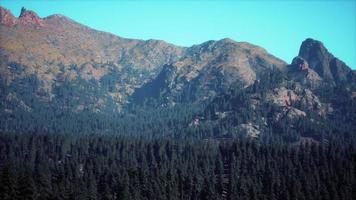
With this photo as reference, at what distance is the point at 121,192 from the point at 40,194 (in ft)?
102

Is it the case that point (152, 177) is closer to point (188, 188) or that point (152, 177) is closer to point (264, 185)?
point (188, 188)

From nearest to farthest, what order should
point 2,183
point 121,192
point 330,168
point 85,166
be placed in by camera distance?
1. point 2,183
2. point 121,192
3. point 330,168
4. point 85,166

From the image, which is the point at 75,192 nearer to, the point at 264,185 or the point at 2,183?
the point at 2,183

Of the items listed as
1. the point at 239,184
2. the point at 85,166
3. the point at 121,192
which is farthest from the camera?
the point at 85,166

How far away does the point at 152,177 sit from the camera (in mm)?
160250

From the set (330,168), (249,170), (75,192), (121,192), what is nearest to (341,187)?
(330,168)

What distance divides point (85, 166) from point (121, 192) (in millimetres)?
56162

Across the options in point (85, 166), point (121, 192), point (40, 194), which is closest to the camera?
point (40, 194)

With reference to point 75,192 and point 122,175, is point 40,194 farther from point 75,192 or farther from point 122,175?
point 122,175

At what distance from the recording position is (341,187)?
507ft

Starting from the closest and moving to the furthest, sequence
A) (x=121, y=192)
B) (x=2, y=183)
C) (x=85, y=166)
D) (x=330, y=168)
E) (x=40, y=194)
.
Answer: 1. (x=2, y=183)
2. (x=40, y=194)
3. (x=121, y=192)
4. (x=330, y=168)
5. (x=85, y=166)

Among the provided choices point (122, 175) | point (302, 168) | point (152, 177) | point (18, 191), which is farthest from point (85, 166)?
point (302, 168)

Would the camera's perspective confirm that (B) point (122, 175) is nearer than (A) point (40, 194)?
No

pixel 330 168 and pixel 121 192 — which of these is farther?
pixel 330 168
